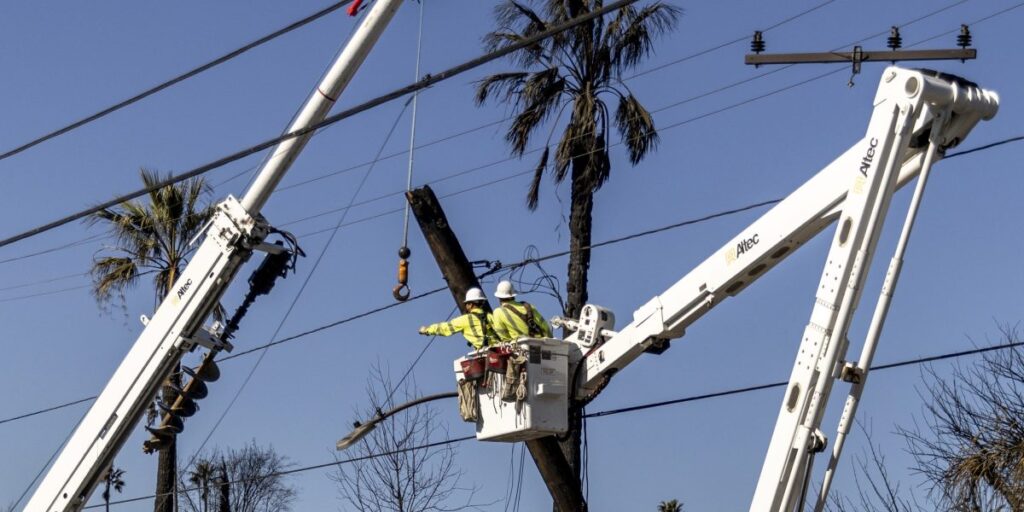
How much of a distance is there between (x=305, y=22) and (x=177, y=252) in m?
15.3

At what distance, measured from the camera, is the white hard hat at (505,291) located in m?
17.1

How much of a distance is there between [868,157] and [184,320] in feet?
27.3

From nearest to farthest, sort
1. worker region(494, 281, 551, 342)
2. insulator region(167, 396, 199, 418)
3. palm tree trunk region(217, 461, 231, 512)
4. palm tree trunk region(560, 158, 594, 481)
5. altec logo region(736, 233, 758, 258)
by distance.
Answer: altec logo region(736, 233, 758, 258), worker region(494, 281, 551, 342), insulator region(167, 396, 199, 418), palm tree trunk region(560, 158, 594, 481), palm tree trunk region(217, 461, 231, 512)

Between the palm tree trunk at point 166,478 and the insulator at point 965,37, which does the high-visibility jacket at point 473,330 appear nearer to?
the insulator at point 965,37

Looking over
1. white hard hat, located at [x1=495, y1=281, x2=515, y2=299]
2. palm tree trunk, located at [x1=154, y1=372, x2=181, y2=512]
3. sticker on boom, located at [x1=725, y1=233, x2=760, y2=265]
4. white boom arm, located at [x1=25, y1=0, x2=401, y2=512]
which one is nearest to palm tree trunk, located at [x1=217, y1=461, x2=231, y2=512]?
palm tree trunk, located at [x1=154, y1=372, x2=181, y2=512]

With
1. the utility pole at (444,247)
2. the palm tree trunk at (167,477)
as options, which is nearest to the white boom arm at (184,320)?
the utility pole at (444,247)

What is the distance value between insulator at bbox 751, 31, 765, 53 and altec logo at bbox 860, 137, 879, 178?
3679 millimetres

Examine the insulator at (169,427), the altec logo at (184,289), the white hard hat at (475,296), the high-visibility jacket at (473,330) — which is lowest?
the high-visibility jacket at (473,330)

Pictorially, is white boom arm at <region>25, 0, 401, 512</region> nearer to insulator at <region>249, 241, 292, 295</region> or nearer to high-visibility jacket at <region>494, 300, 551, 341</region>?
insulator at <region>249, 241, 292, 295</region>

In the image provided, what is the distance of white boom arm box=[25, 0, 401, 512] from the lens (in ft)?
58.3

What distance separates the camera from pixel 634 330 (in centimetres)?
1560

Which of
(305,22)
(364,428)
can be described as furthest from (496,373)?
(305,22)

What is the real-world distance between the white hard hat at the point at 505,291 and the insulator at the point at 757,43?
3303 millimetres

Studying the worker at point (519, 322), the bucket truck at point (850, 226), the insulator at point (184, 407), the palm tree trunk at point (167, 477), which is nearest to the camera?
the bucket truck at point (850, 226)
